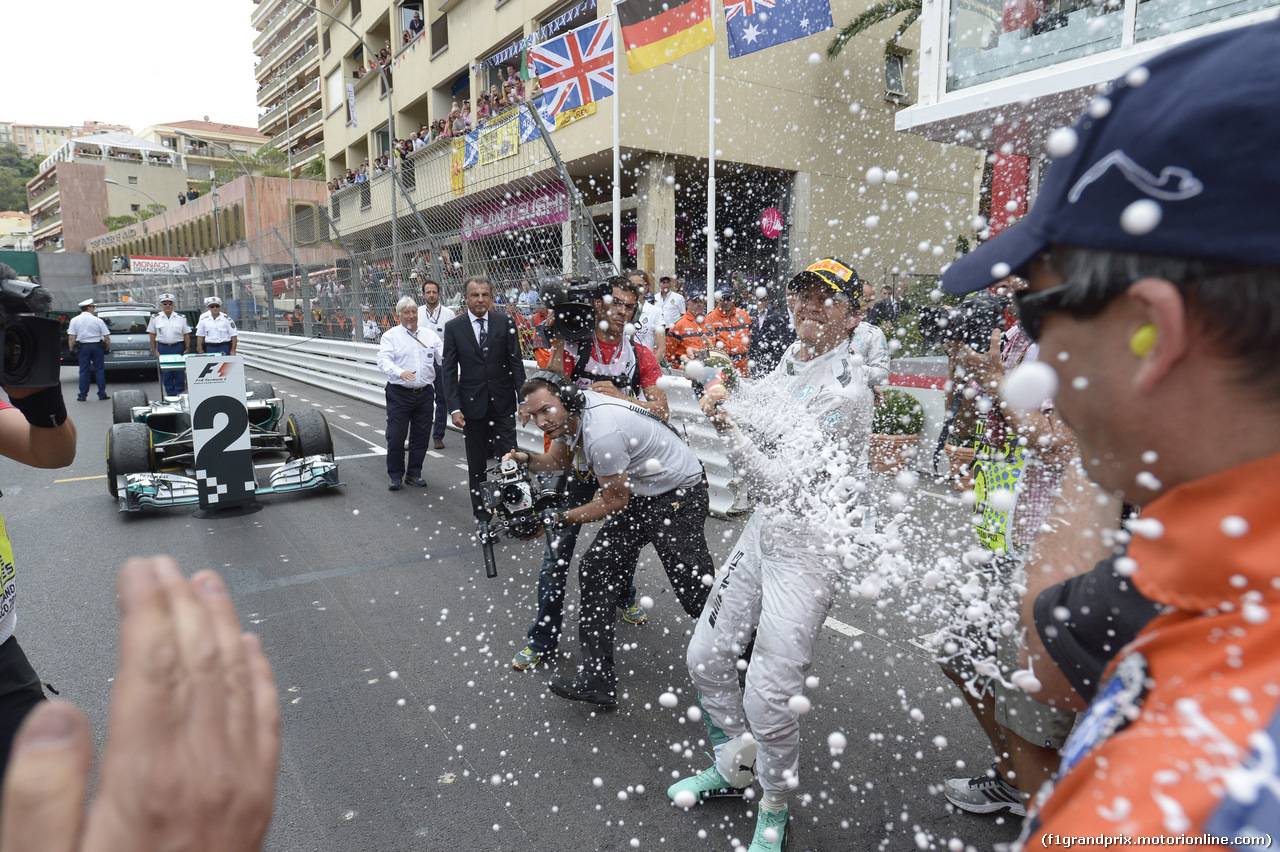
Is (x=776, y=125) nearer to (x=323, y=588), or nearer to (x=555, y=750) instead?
(x=323, y=588)

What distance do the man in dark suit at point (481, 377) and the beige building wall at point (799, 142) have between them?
21.5ft

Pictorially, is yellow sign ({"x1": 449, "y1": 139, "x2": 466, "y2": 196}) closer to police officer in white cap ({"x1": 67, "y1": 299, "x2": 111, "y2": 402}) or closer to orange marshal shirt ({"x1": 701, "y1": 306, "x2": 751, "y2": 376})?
orange marshal shirt ({"x1": 701, "y1": 306, "x2": 751, "y2": 376})

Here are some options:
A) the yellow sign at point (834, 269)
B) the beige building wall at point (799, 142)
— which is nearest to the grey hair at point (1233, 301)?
the yellow sign at point (834, 269)

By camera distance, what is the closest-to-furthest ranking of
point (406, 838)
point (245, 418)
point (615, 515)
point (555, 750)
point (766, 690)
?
point (766, 690)
point (406, 838)
point (555, 750)
point (615, 515)
point (245, 418)

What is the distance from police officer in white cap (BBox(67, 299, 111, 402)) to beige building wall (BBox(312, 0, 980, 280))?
10.3 metres

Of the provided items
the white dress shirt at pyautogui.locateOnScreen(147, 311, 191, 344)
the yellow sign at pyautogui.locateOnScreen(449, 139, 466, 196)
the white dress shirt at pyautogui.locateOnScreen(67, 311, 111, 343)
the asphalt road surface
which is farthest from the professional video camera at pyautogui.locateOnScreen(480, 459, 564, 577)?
the white dress shirt at pyautogui.locateOnScreen(67, 311, 111, 343)

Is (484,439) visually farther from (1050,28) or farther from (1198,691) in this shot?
(1050,28)

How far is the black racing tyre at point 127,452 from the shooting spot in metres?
6.74

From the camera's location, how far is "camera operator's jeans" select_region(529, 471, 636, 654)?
3799 millimetres

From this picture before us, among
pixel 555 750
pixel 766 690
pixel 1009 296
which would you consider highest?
pixel 1009 296

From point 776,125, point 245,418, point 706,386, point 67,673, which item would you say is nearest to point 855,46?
point 776,125

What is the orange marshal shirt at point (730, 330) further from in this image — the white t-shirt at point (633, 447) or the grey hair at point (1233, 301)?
the grey hair at point (1233, 301)

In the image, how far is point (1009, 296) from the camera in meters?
2.81

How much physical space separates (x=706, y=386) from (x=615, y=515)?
102 cm
